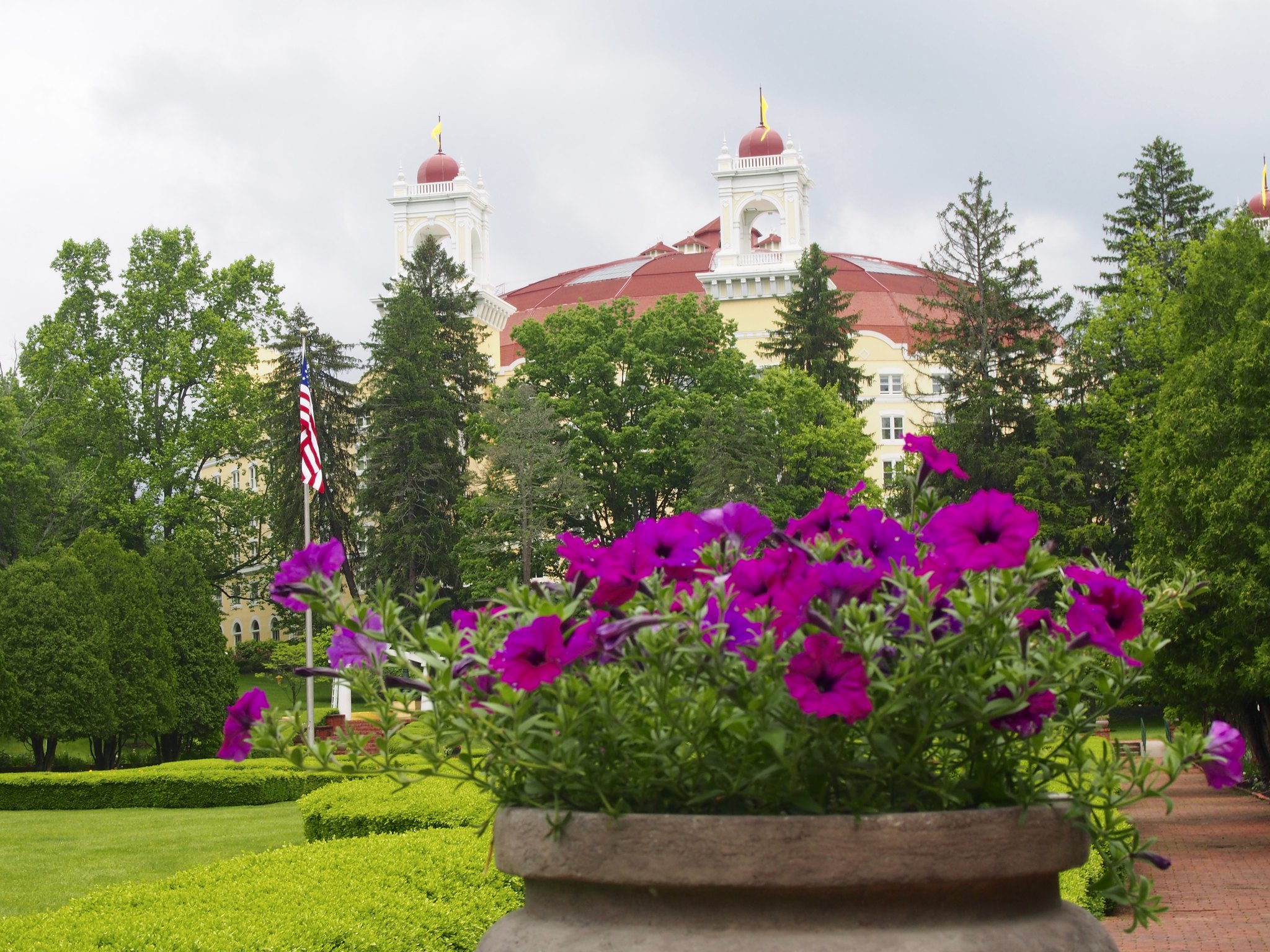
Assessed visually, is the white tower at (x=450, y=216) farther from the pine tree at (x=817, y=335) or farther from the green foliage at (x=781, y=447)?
the green foliage at (x=781, y=447)

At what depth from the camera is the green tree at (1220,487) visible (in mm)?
18234

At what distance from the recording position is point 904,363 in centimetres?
6097

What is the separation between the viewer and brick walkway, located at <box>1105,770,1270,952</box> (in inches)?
422

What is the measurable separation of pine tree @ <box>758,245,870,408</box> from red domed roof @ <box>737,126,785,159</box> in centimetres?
1995

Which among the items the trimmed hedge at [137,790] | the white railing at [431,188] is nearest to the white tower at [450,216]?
the white railing at [431,188]

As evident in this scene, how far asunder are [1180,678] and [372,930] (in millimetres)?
14805

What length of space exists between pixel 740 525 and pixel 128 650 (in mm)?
32354

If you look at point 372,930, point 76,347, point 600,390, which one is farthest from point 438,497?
point 372,930

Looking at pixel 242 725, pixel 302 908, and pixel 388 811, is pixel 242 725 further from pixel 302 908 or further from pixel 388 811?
pixel 388 811

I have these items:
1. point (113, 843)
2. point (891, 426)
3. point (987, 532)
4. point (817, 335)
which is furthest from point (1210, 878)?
point (891, 426)

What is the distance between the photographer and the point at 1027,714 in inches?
96.0

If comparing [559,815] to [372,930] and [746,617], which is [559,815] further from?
[372,930]

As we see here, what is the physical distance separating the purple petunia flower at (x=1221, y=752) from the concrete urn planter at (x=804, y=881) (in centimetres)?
29

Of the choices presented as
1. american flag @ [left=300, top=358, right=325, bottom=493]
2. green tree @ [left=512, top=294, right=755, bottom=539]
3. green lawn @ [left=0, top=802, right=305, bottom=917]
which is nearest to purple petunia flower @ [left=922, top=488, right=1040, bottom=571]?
green lawn @ [left=0, top=802, right=305, bottom=917]
